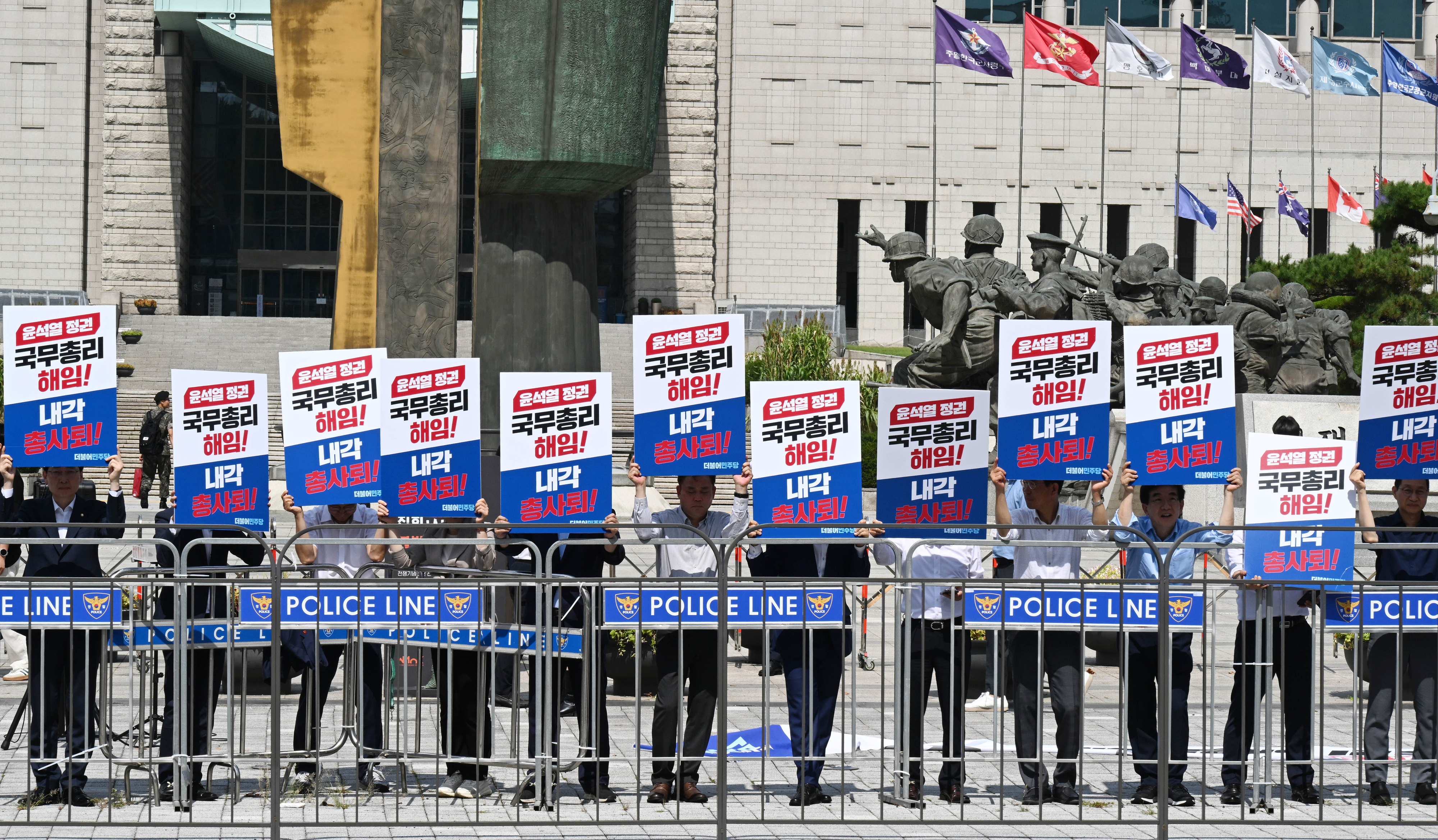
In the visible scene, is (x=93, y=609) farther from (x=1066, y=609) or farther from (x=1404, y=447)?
(x=1404, y=447)

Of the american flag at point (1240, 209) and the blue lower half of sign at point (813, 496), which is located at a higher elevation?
the american flag at point (1240, 209)

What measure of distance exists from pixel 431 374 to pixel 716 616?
252cm

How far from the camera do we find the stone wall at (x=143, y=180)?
47.6 metres

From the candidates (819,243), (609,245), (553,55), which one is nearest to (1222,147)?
(819,243)

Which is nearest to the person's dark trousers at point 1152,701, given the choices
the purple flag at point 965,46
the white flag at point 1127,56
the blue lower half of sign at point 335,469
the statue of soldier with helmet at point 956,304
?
the blue lower half of sign at point 335,469

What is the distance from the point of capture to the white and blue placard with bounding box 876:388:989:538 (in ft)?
29.5

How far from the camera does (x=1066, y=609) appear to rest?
8.26 m

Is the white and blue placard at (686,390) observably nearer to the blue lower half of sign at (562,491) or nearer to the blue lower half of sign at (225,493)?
the blue lower half of sign at (562,491)

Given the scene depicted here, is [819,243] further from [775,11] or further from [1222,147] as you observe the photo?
[1222,147]

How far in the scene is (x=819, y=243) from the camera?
175 ft

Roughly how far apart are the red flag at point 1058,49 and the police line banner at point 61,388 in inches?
1360

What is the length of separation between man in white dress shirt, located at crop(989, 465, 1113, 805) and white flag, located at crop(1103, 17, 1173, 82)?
1405 inches

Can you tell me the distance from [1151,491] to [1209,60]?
35856mm

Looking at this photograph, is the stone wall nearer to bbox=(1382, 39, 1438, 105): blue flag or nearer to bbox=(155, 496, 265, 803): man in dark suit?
bbox=(1382, 39, 1438, 105): blue flag
